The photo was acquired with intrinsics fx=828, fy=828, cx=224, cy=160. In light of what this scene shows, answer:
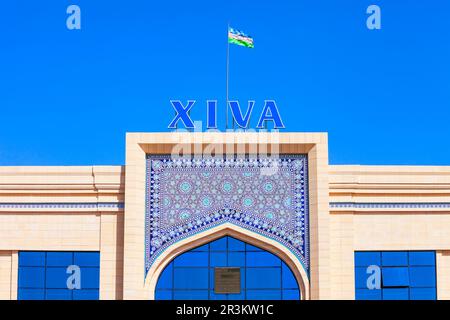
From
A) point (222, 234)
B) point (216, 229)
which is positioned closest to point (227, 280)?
point (222, 234)

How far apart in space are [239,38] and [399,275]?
24.8ft

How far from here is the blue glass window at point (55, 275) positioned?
20703 millimetres

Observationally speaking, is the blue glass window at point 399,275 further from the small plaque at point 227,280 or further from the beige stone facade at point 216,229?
the small plaque at point 227,280

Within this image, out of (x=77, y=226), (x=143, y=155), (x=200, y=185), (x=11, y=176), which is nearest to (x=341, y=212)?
(x=200, y=185)

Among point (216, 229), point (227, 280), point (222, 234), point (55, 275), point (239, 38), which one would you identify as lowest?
point (227, 280)

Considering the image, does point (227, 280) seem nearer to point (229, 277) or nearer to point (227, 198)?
point (229, 277)

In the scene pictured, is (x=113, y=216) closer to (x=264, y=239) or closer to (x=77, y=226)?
(x=77, y=226)

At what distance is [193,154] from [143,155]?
126cm

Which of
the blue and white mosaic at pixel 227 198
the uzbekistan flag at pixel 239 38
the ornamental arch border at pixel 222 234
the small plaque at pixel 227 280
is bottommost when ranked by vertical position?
the small plaque at pixel 227 280

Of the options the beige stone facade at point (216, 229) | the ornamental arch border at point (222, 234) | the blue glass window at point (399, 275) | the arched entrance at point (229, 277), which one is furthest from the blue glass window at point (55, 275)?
the blue glass window at point (399, 275)

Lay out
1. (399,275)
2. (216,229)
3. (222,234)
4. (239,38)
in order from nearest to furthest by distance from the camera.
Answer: (216,229) → (222,234) → (399,275) → (239,38)

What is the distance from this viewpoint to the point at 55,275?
68.2 ft

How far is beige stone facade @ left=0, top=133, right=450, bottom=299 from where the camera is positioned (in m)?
20.6

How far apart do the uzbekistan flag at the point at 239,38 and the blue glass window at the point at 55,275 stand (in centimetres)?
676
